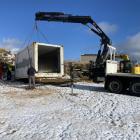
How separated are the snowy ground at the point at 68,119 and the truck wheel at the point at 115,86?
413 cm


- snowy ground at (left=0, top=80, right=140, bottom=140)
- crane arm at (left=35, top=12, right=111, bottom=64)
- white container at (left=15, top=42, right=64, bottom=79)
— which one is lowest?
snowy ground at (left=0, top=80, right=140, bottom=140)

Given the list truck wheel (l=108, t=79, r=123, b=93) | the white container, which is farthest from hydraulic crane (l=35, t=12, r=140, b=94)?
the white container

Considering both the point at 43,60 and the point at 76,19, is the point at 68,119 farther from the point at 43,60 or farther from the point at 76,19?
the point at 76,19

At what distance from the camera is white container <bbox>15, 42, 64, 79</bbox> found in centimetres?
2131

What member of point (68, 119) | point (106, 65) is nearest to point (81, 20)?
point (106, 65)

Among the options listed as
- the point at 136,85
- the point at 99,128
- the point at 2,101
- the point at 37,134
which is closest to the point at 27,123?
the point at 37,134

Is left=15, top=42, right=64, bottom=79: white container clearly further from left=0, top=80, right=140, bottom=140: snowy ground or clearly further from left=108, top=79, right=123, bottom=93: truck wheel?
left=0, top=80, right=140, bottom=140: snowy ground

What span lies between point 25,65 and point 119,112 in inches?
531

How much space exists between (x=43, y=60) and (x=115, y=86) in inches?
321

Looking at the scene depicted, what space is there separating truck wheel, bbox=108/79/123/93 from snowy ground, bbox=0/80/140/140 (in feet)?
13.5

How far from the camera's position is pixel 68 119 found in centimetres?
1010

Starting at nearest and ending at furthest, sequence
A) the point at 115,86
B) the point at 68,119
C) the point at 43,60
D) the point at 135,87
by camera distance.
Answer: the point at 68,119, the point at 135,87, the point at 115,86, the point at 43,60

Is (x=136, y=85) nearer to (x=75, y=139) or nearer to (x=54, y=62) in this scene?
(x=54, y=62)

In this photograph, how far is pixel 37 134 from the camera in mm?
8281
